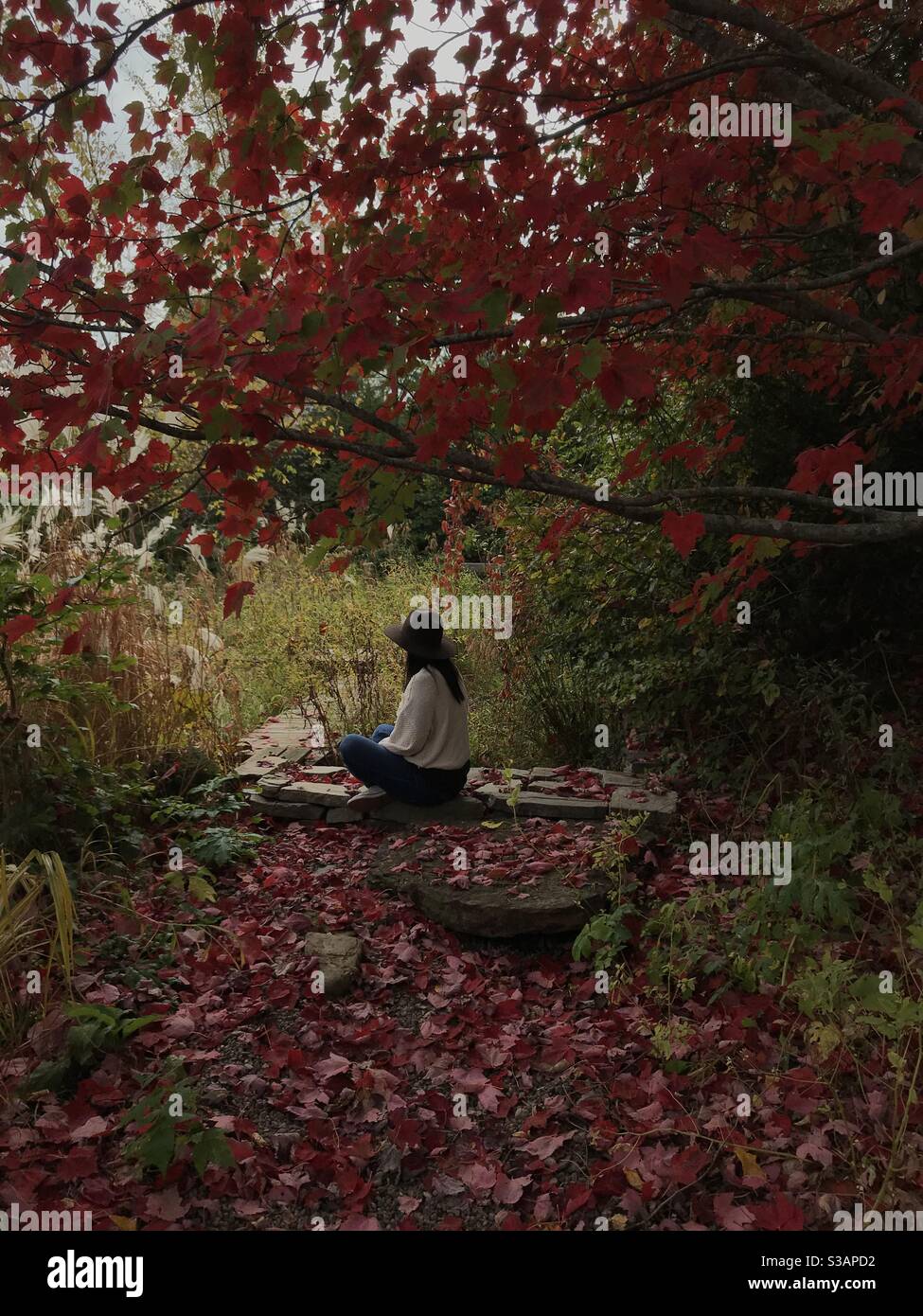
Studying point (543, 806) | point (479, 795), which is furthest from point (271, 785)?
point (543, 806)

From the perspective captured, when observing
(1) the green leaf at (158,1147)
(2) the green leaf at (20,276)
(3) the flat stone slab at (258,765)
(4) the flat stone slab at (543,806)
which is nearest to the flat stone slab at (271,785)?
(3) the flat stone slab at (258,765)

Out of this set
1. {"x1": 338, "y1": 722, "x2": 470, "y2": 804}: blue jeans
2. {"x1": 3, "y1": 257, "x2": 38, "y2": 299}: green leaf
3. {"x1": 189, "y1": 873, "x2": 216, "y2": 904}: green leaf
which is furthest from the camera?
{"x1": 338, "y1": 722, "x2": 470, "y2": 804}: blue jeans

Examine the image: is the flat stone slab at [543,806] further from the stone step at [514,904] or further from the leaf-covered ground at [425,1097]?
the leaf-covered ground at [425,1097]

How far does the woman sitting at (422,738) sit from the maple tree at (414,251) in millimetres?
1095

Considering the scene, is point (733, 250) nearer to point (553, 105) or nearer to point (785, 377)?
point (553, 105)

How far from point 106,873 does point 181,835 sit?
0.57m

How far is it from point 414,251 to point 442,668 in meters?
1.99

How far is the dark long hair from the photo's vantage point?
4.55m

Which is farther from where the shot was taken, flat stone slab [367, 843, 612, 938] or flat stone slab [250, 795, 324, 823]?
flat stone slab [250, 795, 324, 823]

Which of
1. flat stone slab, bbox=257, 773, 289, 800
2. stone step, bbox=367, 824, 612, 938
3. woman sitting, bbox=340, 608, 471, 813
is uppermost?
woman sitting, bbox=340, 608, 471, 813

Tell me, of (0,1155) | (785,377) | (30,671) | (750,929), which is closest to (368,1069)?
(0,1155)

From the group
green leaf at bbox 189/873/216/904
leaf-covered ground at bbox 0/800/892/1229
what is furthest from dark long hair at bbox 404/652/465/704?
green leaf at bbox 189/873/216/904

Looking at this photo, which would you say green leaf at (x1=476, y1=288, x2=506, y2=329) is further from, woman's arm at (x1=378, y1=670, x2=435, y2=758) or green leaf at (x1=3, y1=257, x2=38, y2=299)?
woman's arm at (x1=378, y1=670, x2=435, y2=758)
